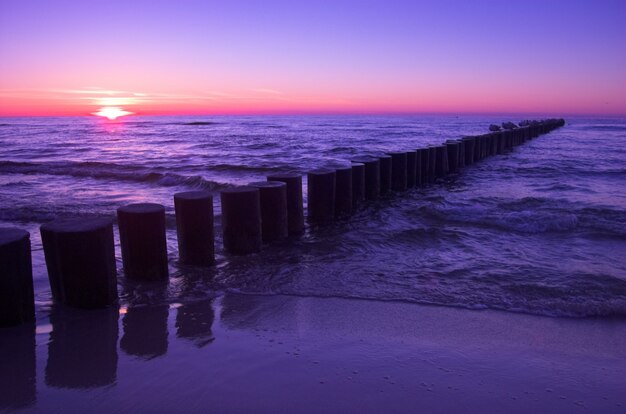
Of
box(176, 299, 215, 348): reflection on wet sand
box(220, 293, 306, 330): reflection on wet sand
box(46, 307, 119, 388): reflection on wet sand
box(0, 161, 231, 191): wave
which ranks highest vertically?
box(0, 161, 231, 191): wave

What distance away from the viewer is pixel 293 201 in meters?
6.27

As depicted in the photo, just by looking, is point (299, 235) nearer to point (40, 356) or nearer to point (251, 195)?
point (251, 195)

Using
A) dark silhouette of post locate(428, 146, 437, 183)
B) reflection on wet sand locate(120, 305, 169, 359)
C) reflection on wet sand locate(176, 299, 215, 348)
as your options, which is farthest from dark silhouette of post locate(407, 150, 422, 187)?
reflection on wet sand locate(120, 305, 169, 359)

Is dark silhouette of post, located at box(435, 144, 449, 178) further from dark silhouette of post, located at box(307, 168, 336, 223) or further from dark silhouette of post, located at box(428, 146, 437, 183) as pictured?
dark silhouette of post, located at box(307, 168, 336, 223)

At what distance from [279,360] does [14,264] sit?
1.98 meters

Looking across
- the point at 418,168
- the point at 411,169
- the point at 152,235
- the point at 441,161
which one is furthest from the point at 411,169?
the point at 152,235

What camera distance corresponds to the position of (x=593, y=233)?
21.5 ft

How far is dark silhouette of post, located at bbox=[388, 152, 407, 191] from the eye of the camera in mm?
9742

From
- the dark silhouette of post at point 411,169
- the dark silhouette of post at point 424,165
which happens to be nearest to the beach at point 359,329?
the dark silhouette of post at point 411,169

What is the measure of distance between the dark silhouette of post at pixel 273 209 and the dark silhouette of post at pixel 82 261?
212 centimetres

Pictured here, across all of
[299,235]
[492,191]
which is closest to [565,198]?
[492,191]

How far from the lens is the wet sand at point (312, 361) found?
2.55 meters

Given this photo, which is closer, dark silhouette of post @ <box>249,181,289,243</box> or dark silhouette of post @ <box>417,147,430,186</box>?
dark silhouette of post @ <box>249,181,289,243</box>

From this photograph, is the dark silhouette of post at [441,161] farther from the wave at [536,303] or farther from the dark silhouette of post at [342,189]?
the wave at [536,303]
